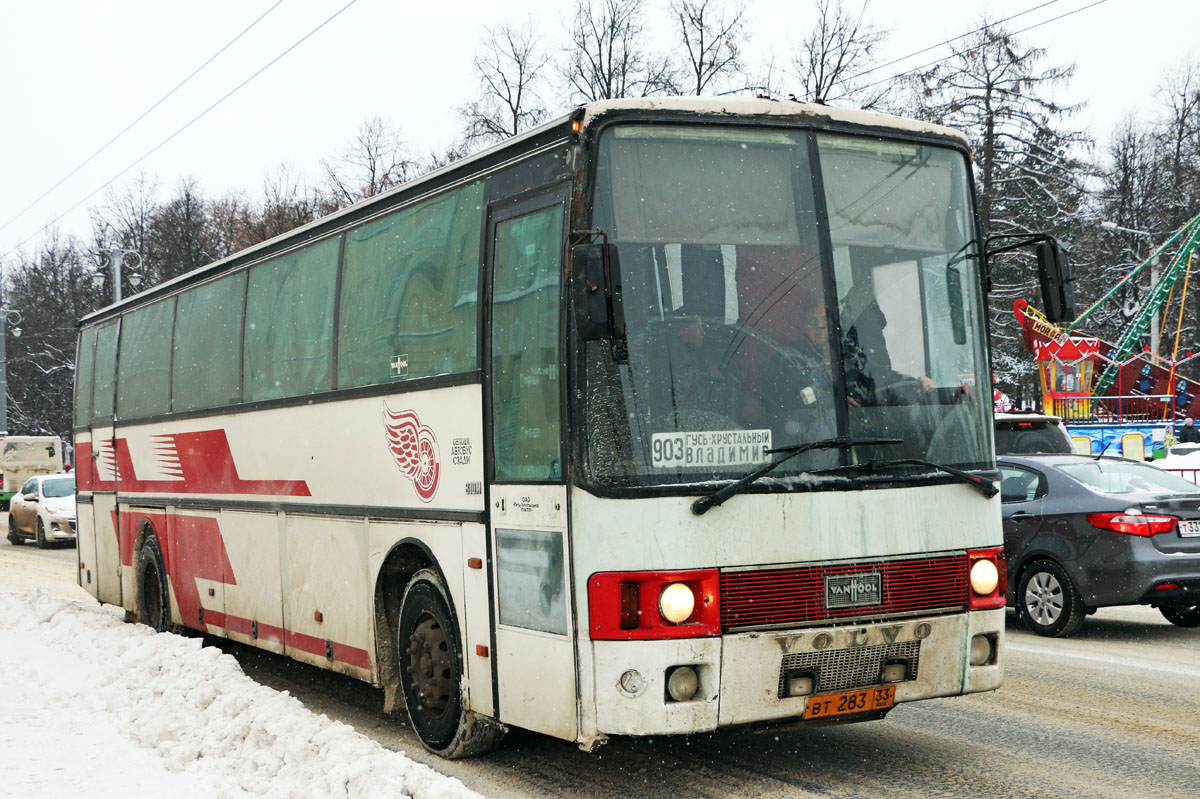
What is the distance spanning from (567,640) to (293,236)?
499 centimetres

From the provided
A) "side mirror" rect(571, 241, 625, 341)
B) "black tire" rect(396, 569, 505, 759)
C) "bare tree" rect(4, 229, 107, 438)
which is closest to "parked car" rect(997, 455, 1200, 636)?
"black tire" rect(396, 569, 505, 759)

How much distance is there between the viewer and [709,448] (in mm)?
6098

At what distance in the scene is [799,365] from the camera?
20.6 feet

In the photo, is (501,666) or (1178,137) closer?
(501,666)

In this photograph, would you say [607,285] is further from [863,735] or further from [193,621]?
[193,621]

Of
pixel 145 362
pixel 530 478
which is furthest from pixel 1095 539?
pixel 145 362

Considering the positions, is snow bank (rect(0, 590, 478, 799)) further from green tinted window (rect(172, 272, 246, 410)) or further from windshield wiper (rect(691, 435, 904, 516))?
green tinted window (rect(172, 272, 246, 410))

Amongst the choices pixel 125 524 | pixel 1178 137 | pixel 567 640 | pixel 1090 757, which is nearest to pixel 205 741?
pixel 567 640

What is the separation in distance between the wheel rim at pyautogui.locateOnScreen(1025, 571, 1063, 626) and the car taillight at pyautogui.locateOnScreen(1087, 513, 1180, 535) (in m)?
0.76

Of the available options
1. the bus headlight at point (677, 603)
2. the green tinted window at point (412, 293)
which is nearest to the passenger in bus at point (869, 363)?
the bus headlight at point (677, 603)

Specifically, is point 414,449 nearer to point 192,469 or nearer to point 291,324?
point 291,324

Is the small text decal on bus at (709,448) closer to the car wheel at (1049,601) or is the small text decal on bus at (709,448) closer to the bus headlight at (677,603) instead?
the bus headlight at (677,603)

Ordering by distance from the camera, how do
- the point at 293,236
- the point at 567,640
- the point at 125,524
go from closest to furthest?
the point at 567,640 < the point at 293,236 < the point at 125,524

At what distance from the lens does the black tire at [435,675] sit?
23.8ft
